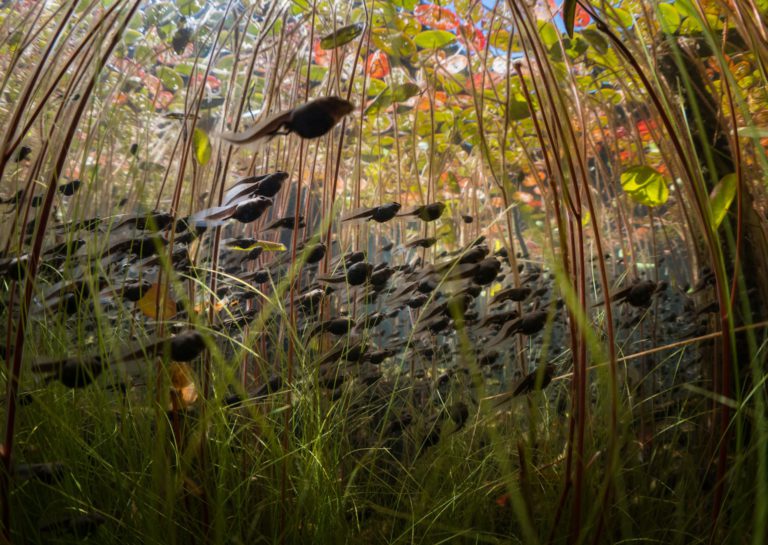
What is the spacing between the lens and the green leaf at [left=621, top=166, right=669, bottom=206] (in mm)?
1161

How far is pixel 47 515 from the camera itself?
2.67 feet

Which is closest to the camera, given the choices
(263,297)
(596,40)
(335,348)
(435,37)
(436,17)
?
(335,348)

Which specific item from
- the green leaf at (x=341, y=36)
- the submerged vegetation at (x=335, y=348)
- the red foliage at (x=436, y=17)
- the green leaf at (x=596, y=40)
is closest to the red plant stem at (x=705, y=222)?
the submerged vegetation at (x=335, y=348)

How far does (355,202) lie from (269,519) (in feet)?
2.30

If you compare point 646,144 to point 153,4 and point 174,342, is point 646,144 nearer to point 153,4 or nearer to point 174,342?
point 153,4

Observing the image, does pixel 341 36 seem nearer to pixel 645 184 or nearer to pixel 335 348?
pixel 335 348

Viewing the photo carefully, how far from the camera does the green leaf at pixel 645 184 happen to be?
116cm

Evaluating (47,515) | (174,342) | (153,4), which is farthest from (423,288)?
(153,4)

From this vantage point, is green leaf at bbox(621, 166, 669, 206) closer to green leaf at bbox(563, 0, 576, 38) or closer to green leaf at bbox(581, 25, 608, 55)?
green leaf at bbox(581, 25, 608, 55)

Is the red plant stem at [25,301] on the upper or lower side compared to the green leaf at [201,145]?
lower

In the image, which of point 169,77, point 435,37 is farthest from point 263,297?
point 169,77

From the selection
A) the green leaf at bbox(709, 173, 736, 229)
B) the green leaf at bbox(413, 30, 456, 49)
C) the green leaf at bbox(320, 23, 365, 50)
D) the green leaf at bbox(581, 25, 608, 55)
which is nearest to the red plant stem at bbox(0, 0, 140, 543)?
the green leaf at bbox(320, 23, 365, 50)

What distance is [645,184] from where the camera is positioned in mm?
1184

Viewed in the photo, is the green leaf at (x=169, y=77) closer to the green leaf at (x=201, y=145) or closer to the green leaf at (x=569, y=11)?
the green leaf at (x=201, y=145)
